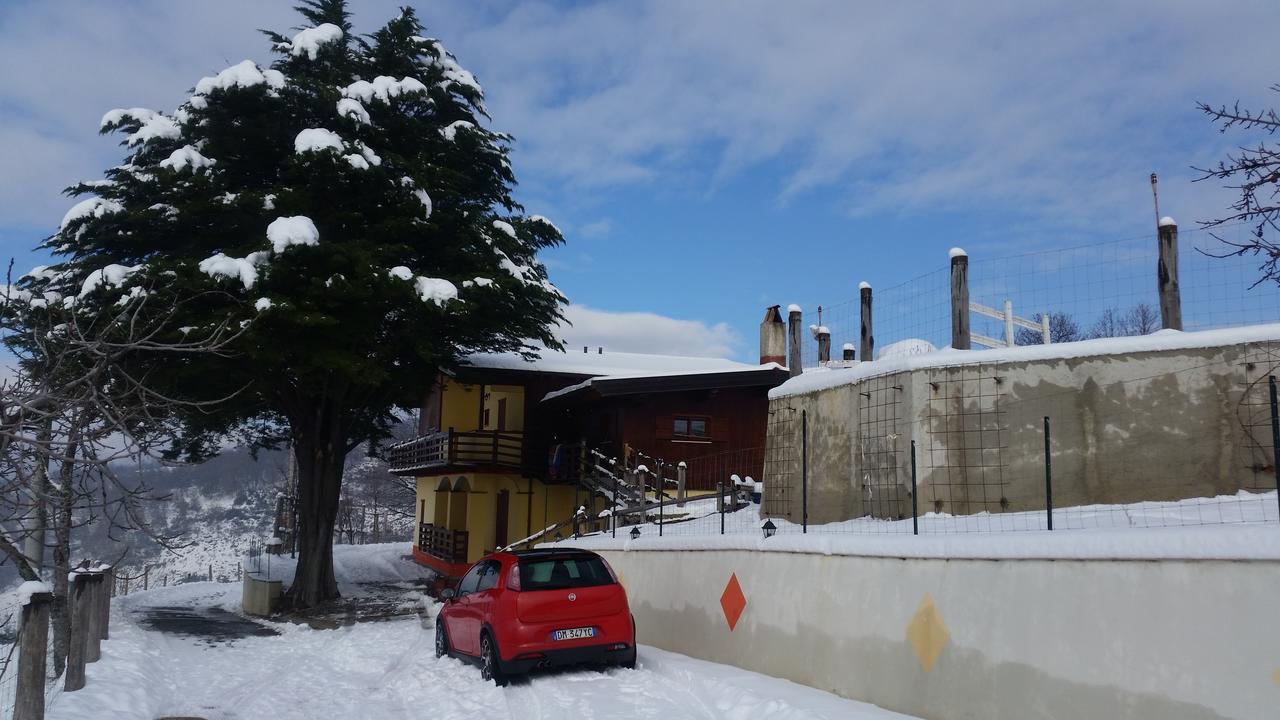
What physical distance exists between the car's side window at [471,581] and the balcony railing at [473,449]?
16449 mm

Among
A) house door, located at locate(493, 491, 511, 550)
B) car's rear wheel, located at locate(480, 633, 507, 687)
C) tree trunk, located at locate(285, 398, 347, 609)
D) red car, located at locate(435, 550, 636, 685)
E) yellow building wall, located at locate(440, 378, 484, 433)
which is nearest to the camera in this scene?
red car, located at locate(435, 550, 636, 685)

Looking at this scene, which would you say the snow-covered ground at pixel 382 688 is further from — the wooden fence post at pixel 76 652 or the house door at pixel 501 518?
the house door at pixel 501 518

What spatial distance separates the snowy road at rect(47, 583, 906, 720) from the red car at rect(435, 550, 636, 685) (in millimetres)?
281

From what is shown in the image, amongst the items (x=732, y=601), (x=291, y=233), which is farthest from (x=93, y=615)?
(x=291, y=233)

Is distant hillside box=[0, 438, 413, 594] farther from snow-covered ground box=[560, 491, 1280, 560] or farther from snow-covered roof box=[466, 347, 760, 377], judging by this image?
snow-covered ground box=[560, 491, 1280, 560]

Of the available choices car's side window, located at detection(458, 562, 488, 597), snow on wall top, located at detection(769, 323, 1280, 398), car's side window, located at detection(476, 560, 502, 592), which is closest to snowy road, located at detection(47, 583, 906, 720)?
car's side window, located at detection(458, 562, 488, 597)

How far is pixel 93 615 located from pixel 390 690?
4.11 m

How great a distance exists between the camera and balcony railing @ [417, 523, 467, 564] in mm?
31250

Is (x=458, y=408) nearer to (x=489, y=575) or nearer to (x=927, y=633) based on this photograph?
(x=489, y=575)

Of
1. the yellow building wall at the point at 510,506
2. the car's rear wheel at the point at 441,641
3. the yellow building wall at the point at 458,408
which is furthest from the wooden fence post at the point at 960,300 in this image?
the yellow building wall at the point at 458,408

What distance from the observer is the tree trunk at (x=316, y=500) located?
2406 centimetres

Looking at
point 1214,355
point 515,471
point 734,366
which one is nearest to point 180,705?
point 1214,355

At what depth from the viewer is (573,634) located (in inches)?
452

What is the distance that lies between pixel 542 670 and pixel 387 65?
18.1m
